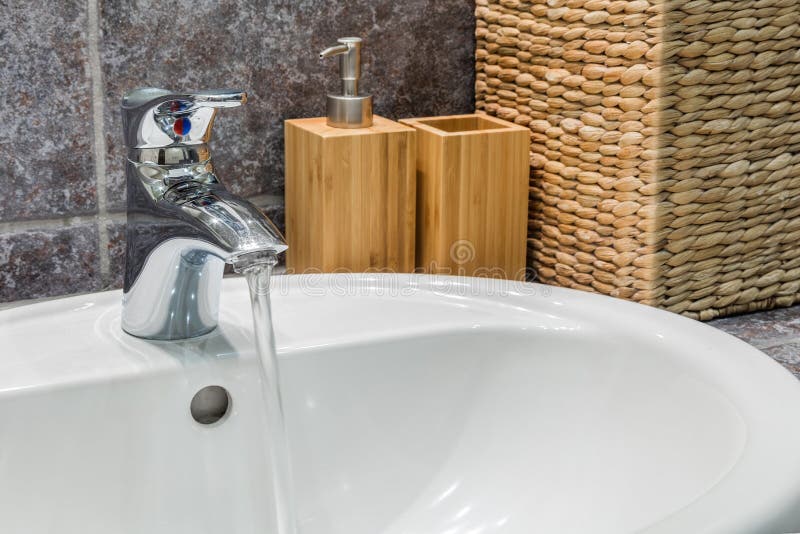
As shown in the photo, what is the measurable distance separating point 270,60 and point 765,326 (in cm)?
47

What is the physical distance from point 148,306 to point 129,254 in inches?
1.4

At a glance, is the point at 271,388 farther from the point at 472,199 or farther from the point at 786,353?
the point at 786,353

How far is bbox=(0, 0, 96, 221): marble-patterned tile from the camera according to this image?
720 mm

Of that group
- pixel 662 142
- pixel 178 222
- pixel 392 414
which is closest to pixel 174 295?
pixel 178 222

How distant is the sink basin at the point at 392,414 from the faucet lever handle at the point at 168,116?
14 centimetres

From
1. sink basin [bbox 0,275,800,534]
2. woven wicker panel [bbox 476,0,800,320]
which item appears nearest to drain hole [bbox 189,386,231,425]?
sink basin [bbox 0,275,800,534]

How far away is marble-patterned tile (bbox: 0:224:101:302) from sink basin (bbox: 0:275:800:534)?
0.09m

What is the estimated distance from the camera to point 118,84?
2.47ft

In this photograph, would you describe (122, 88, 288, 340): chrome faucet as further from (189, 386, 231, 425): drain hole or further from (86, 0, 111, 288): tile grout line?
(86, 0, 111, 288): tile grout line

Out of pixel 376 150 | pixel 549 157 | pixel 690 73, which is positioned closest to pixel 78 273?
pixel 376 150

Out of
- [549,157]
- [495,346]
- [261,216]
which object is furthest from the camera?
[549,157]

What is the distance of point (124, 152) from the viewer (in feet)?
2.52

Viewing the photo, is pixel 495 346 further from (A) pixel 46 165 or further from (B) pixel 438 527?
(A) pixel 46 165

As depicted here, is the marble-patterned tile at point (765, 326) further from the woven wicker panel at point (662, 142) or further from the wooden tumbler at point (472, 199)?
the wooden tumbler at point (472, 199)
